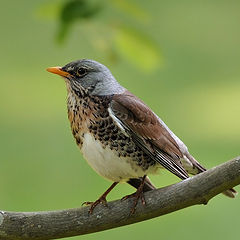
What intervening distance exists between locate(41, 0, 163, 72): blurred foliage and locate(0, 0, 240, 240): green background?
4.09 ft

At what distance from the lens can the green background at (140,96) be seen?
5816 mm

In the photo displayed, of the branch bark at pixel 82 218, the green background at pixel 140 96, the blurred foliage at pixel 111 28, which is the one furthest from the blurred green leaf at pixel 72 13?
the green background at pixel 140 96

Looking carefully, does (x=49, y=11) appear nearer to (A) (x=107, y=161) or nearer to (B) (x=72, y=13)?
(B) (x=72, y=13)

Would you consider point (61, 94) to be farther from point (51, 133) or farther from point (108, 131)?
point (108, 131)

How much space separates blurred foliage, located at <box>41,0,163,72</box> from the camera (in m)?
3.09

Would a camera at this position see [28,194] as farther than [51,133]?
No

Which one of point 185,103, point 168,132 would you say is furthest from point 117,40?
point 185,103

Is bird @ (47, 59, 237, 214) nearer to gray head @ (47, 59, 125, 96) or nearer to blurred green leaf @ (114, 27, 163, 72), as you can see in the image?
gray head @ (47, 59, 125, 96)

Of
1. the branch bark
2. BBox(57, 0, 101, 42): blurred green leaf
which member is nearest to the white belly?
the branch bark

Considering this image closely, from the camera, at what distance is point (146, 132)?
3.37 metres

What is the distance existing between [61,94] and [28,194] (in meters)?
Answer: 1.69

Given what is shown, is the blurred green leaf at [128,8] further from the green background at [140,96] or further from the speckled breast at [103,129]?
the green background at [140,96]

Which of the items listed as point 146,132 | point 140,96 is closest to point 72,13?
point 146,132

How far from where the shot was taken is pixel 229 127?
6.87 meters
